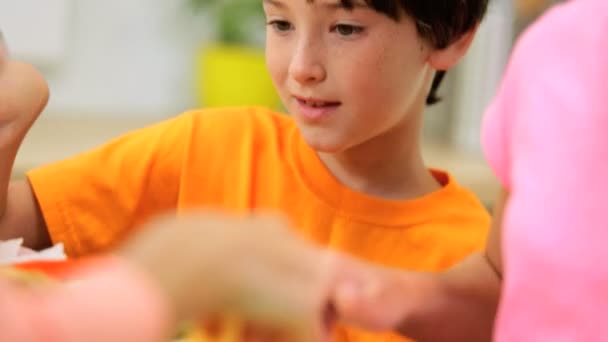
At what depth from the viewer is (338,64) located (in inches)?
29.2

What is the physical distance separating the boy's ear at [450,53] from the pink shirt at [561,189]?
319 mm

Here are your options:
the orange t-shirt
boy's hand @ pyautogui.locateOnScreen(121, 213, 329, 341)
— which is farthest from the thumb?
the orange t-shirt

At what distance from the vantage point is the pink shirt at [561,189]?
453mm

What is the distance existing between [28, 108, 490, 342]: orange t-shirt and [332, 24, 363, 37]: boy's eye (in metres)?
0.15

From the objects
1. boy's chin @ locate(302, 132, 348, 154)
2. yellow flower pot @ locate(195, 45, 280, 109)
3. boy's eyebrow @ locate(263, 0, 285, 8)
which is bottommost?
yellow flower pot @ locate(195, 45, 280, 109)

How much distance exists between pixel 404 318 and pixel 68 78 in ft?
4.50

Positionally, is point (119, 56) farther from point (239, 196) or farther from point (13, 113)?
point (13, 113)

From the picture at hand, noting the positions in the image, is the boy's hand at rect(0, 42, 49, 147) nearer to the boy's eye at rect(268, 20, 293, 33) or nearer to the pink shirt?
the boy's eye at rect(268, 20, 293, 33)

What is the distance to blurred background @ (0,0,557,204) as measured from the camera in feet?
5.43

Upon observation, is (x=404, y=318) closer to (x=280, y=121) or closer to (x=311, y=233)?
(x=311, y=233)

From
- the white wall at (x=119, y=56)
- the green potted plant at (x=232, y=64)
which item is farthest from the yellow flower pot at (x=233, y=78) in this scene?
the white wall at (x=119, y=56)

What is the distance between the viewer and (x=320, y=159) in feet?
2.78

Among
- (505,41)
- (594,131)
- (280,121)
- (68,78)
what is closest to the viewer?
(594,131)

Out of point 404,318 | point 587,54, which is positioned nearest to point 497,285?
point 404,318
